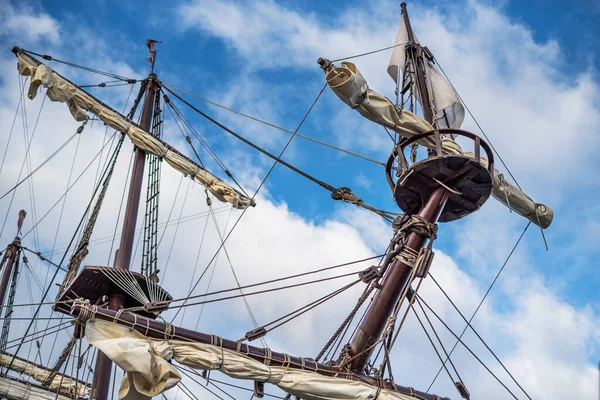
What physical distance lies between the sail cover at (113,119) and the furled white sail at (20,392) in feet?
27.1

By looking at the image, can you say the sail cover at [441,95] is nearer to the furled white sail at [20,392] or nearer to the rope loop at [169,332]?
the rope loop at [169,332]

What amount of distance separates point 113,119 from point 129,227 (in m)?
3.86

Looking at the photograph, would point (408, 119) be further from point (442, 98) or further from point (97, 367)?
point (97, 367)

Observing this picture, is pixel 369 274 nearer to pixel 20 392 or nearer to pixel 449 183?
pixel 449 183

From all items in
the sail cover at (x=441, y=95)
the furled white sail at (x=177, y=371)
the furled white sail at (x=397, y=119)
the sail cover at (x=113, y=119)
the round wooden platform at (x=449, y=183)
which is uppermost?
the sail cover at (x=441, y=95)

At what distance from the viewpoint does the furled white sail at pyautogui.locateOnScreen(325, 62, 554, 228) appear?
43.2 feet

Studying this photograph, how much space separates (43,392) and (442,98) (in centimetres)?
1595

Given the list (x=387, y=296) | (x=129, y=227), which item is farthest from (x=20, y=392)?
(x=387, y=296)

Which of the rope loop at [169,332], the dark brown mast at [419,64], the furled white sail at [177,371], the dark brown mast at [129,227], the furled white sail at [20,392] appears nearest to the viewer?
→ the furled white sail at [177,371]

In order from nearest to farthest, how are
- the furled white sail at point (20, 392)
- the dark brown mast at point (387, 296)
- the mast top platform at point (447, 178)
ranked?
1. the dark brown mast at point (387, 296)
2. the mast top platform at point (447, 178)
3. the furled white sail at point (20, 392)

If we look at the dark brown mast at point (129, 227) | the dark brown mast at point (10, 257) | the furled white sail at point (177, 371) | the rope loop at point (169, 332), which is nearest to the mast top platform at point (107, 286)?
the dark brown mast at point (129, 227)

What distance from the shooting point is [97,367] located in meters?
17.1

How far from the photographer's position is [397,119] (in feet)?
46.9

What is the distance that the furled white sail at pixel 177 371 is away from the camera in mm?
10289
